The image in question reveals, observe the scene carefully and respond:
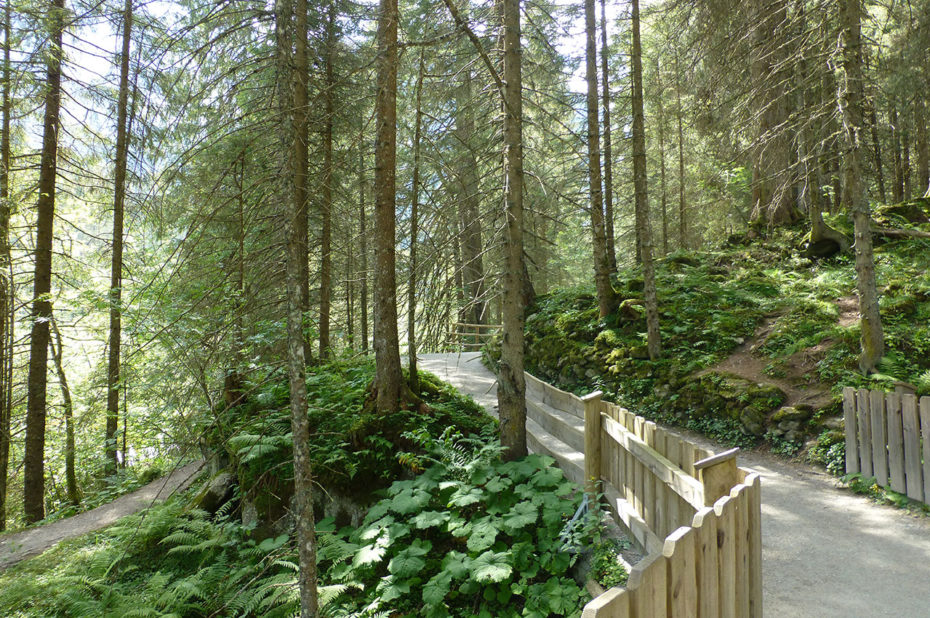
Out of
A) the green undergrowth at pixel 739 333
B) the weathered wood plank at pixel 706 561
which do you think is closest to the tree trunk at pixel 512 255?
the weathered wood plank at pixel 706 561

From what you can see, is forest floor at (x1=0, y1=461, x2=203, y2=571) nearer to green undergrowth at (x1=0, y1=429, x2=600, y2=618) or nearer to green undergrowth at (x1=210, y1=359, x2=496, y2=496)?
green undergrowth at (x1=210, y1=359, x2=496, y2=496)

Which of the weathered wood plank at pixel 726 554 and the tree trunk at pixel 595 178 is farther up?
the tree trunk at pixel 595 178

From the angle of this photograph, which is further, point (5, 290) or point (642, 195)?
point (642, 195)

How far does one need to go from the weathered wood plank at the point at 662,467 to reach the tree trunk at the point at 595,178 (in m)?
6.63

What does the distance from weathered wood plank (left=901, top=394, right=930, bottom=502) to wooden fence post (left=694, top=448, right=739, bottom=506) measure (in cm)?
376

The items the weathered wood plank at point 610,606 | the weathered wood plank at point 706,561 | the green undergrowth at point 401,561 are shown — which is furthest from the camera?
the green undergrowth at point 401,561

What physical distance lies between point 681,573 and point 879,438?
17.1 feet

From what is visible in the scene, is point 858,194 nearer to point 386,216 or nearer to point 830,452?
point 830,452

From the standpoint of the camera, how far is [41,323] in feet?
29.1

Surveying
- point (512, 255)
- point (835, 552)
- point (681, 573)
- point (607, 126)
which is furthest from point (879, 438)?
point (607, 126)

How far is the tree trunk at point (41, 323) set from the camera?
8.88 meters

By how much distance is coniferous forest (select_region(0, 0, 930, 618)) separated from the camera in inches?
171

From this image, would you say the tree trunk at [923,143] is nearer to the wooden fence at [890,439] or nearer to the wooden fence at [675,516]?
the wooden fence at [890,439]

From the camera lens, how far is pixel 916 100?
15055 mm
